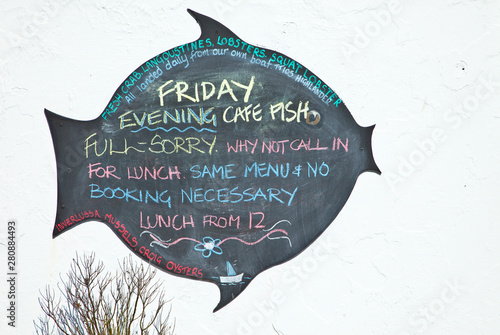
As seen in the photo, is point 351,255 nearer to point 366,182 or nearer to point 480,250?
point 366,182

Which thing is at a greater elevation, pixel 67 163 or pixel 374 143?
pixel 67 163

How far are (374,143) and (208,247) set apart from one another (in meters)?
1.61

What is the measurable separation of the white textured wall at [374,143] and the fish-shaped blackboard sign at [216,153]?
0.12m

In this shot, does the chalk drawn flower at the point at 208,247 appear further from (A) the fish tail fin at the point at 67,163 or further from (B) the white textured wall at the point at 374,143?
(A) the fish tail fin at the point at 67,163

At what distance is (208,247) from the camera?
4277 mm

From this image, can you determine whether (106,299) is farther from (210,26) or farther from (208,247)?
(210,26)

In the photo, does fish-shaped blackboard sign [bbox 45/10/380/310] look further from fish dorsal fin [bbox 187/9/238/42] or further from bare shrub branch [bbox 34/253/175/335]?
bare shrub branch [bbox 34/253/175/335]

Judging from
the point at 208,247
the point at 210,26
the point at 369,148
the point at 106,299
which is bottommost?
the point at 106,299

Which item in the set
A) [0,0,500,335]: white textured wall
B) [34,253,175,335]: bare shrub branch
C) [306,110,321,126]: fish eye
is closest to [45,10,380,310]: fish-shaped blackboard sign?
[306,110,321,126]: fish eye

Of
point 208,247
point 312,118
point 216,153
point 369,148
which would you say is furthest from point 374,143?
point 208,247

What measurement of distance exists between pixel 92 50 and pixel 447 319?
3.66 meters

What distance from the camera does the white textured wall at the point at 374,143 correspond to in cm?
424

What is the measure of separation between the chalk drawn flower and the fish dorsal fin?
5.51 feet

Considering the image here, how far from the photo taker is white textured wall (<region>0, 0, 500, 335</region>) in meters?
4.24
